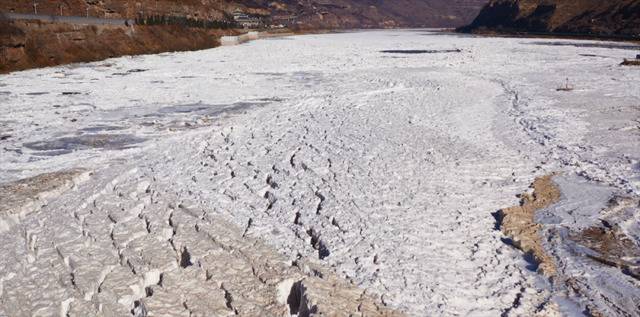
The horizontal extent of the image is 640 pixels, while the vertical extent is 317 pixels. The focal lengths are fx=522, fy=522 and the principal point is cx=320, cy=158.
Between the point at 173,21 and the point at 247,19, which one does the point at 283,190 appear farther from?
the point at 247,19

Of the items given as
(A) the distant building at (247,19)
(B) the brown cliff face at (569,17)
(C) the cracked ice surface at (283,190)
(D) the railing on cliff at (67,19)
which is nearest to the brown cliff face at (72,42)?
(D) the railing on cliff at (67,19)

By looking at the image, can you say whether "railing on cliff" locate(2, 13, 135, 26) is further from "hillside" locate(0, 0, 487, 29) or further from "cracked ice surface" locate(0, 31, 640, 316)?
"cracked ice surface" locate(0, 31, 640, 316)

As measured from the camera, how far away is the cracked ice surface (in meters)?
3.88

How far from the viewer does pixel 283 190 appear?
6.01m

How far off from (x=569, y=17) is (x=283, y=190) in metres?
61.1

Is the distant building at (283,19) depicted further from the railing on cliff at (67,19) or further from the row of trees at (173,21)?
the railing on cliff at (67,19)

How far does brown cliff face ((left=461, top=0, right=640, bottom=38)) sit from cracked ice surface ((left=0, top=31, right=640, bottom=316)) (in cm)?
4012

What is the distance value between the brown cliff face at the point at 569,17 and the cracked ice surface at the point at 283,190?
40117mm

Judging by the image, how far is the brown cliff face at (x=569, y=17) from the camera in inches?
1874

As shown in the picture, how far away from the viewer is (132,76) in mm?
16844

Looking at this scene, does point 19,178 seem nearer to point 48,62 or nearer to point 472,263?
point 472,263

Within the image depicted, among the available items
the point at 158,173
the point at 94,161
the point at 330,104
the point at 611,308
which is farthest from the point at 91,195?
the point at 330,104

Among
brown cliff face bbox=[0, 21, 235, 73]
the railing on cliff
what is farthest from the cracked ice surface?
the railing on cliff

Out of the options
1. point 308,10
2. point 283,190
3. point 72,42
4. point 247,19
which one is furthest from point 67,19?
point 308,10
